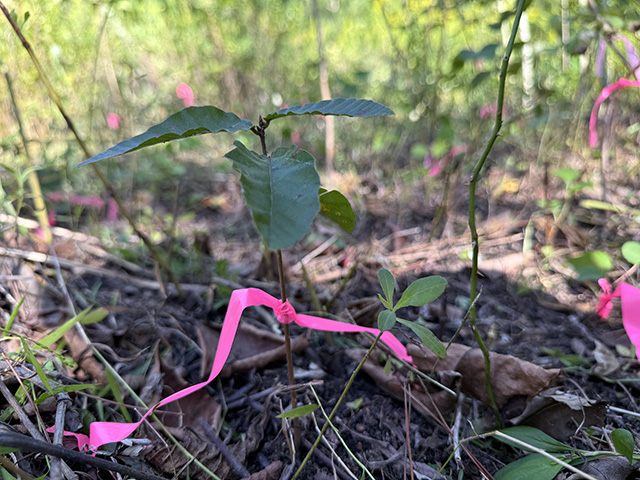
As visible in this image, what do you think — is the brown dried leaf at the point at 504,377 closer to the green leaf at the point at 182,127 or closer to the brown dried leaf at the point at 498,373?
the brown dried leaf at the point at 498,373

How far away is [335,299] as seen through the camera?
133 centimetres

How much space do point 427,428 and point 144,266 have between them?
126cm

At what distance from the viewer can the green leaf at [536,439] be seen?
2.56 ft

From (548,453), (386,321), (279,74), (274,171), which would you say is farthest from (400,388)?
(279,74)

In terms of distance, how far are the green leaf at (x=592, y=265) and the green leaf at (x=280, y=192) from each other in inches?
45.6

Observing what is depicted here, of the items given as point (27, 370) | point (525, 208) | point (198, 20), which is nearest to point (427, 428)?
point (27, 370)

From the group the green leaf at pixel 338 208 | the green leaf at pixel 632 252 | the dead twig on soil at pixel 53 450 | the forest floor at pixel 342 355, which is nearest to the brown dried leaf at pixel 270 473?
the forest floor at pixel 342 355

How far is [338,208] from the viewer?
671 mm

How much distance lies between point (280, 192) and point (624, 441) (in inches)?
28.3

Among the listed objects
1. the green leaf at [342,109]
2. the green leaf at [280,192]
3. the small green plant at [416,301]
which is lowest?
the small green plant at [416,301]

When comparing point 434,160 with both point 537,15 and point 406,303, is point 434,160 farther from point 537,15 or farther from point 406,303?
point 406,303

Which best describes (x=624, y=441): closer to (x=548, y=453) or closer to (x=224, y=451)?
(x=548, y=453)

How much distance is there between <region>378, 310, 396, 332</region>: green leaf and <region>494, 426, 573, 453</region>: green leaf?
0.38 metres

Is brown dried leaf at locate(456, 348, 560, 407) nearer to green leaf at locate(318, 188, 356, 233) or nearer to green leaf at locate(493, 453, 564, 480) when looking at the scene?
green leaf at locate(493, 453, 564, 480)
